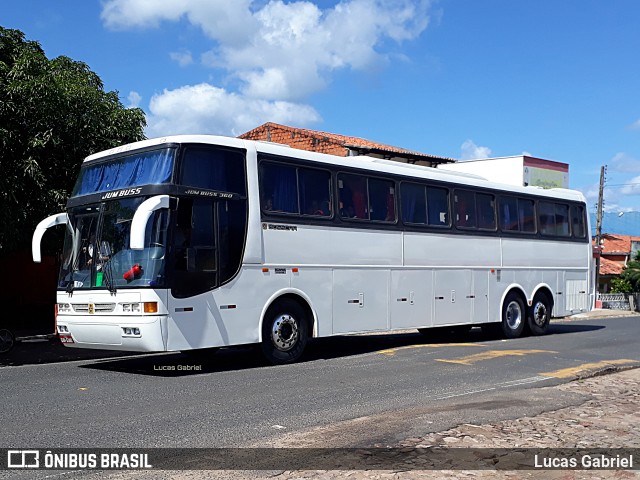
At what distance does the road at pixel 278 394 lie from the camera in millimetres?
7516

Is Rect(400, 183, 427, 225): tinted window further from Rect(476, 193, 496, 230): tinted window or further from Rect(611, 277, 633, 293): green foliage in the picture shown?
Rect(611, 277, 633, 293): green foliage

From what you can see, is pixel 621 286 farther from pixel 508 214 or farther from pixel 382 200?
pixel 382 200

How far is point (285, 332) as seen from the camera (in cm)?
1300

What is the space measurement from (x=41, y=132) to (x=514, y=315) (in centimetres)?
1168

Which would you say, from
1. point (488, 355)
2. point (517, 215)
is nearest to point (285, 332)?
point (488, 355)

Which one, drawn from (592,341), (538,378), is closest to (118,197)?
(538,378)

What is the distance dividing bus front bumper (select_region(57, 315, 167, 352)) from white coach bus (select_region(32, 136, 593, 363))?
0.9 inches

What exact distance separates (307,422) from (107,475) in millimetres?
2610

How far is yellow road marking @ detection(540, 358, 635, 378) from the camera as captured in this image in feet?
39.1

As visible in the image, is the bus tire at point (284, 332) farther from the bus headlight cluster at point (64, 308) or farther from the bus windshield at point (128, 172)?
the bus headlight cluster at point (64, 308)

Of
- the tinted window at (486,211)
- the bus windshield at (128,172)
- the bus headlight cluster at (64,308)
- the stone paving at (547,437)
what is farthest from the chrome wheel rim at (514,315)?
the bus headlight cluster at (64,308)

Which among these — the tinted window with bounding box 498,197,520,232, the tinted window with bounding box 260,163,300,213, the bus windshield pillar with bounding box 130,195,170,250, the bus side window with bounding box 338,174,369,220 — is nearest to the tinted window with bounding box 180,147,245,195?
the tinted window with bounding box 260,163,300,213

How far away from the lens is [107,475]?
603 centimetres

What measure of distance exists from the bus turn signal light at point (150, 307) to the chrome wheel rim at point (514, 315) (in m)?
10.2
